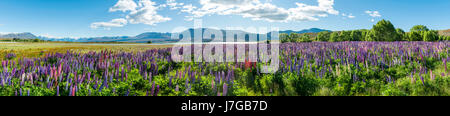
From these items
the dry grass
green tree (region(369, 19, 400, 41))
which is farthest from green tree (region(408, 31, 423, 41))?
the dry grass

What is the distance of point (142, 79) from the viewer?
446cm

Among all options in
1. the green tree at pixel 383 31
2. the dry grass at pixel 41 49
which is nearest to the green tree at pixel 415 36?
the green tree at pixel 383 31

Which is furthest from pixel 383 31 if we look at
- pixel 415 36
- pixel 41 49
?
pixel 41 49

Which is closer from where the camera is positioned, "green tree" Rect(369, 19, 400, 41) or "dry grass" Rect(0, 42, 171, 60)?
"dry grass" Rect(0, 42, 171, 60)

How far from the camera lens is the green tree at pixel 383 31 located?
29.3m

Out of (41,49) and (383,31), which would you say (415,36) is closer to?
(383,31)

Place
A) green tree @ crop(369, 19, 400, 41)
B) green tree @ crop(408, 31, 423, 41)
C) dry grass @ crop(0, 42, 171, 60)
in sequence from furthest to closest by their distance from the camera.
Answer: green tree @ crop(369, 19, 400, 41), green tree @ crop(408, 31, 423, 41), dry grass @ crop(0, 42, 171, 60)

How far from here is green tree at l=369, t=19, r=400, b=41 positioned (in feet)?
96.2

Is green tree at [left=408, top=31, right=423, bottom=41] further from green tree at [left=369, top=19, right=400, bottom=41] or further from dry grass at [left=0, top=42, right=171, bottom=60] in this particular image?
dry grass at [left=0, top=42, right=171, bottom=60]

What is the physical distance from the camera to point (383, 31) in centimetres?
2998

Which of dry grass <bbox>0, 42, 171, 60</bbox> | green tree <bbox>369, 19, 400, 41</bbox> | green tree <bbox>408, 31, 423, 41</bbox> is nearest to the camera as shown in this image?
dry grass <bbox>0, 42, 171, 60</bbox>

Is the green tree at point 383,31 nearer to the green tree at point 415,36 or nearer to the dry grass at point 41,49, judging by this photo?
the green tree at point 415,36
